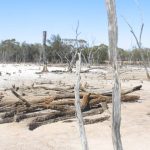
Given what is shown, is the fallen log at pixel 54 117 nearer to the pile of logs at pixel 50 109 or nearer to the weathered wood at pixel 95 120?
the pile of logs at pixel 50 109

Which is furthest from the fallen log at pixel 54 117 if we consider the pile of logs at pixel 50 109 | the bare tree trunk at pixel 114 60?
the bare tree trunk at pixel 114 60

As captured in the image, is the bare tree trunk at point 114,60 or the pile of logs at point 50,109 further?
the pile of logs at point 50,109

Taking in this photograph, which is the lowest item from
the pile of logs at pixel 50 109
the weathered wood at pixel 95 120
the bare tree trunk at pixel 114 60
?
the weathered wood at pixel 95 120

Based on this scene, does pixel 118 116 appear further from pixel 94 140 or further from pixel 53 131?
pixel 53 131

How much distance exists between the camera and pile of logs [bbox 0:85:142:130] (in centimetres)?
1060

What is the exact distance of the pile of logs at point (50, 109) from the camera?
1060 centimetres

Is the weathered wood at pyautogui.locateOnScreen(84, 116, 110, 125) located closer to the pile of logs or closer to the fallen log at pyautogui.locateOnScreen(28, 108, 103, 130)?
the pile of logs

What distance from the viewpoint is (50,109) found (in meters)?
11.5

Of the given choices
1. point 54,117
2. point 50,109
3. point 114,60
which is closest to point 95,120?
point 54,117

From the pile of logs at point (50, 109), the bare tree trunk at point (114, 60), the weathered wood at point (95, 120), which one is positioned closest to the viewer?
the bare tree trunk at point (114, 60)

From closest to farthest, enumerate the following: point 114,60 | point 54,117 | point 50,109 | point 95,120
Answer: point 114,60, point 95,120, point 54,117, point 50,109

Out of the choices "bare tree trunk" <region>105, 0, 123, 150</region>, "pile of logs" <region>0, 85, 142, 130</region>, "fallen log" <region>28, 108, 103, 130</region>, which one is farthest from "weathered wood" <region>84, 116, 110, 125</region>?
"bare tree trunk" <region>105, 0, 123, 150</region>

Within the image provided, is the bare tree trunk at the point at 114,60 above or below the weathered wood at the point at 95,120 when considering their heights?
above

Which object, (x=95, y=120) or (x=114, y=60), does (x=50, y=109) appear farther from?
(x=114, y=60)
